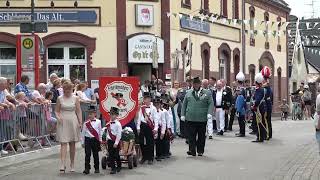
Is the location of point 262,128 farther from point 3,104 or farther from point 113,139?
point 3,104

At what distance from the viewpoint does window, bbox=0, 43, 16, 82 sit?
96.2ft

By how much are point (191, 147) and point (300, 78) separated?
44636mm

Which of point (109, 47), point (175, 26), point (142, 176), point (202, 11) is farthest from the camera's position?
point (202, 11)

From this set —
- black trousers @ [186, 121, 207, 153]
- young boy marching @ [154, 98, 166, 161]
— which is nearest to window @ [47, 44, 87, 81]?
black trousers @ [186, 121, 207, 153]

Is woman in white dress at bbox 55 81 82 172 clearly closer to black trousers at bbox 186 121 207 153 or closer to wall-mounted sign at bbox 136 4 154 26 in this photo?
black trousers at bbox 186 121 207 153

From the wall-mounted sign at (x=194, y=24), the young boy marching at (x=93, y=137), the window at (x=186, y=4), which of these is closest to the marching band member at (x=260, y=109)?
the young boy marching at (x=93, y=137)

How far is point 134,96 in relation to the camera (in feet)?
51.1

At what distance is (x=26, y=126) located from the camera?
54.3 feet

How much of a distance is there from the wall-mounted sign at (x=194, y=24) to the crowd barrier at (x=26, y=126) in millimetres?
15441

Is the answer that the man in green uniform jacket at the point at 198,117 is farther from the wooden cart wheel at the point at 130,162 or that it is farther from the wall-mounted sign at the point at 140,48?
the wall-mounted sign at the point at 140,48

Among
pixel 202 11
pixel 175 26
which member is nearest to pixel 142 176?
pixel 175 26

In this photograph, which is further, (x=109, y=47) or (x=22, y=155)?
(x=109, y=47)

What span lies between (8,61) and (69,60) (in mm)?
2594

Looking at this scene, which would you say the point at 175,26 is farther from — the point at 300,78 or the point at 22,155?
the point at 300,78
